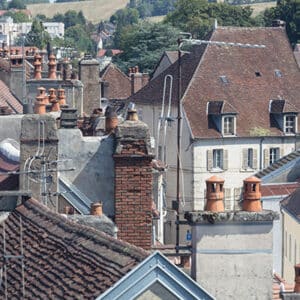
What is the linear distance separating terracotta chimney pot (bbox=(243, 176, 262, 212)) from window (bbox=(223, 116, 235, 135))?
4371cm

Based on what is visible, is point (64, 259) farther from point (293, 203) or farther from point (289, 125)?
point (289, 125)

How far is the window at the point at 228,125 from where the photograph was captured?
55812 millimetres

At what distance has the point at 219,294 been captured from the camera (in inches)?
452

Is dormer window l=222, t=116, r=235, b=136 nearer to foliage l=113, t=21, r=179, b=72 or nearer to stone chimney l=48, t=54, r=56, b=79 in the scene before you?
stone chimney l=48, t=54, r=56, b=79

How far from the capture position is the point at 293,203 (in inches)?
1441

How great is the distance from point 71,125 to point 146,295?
8.89 meters

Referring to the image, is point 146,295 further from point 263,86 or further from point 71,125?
point 263,86

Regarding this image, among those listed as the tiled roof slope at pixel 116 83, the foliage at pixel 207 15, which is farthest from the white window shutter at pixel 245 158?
the foliage at pixel 207 15

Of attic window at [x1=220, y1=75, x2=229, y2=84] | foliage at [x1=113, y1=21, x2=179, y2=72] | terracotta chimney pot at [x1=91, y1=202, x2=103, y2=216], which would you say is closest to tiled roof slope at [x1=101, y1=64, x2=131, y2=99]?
attic window at [x1=220, y1=75, x2=229, y2=84]

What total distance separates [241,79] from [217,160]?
405 centimetres

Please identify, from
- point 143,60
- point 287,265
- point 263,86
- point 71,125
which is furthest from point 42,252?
point 143,60

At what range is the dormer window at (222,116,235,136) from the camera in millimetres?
55781

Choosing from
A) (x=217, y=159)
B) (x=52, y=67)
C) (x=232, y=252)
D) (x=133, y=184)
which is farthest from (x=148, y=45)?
(x=232, y=252)

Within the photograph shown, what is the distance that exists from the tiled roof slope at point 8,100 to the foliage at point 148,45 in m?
46.0
